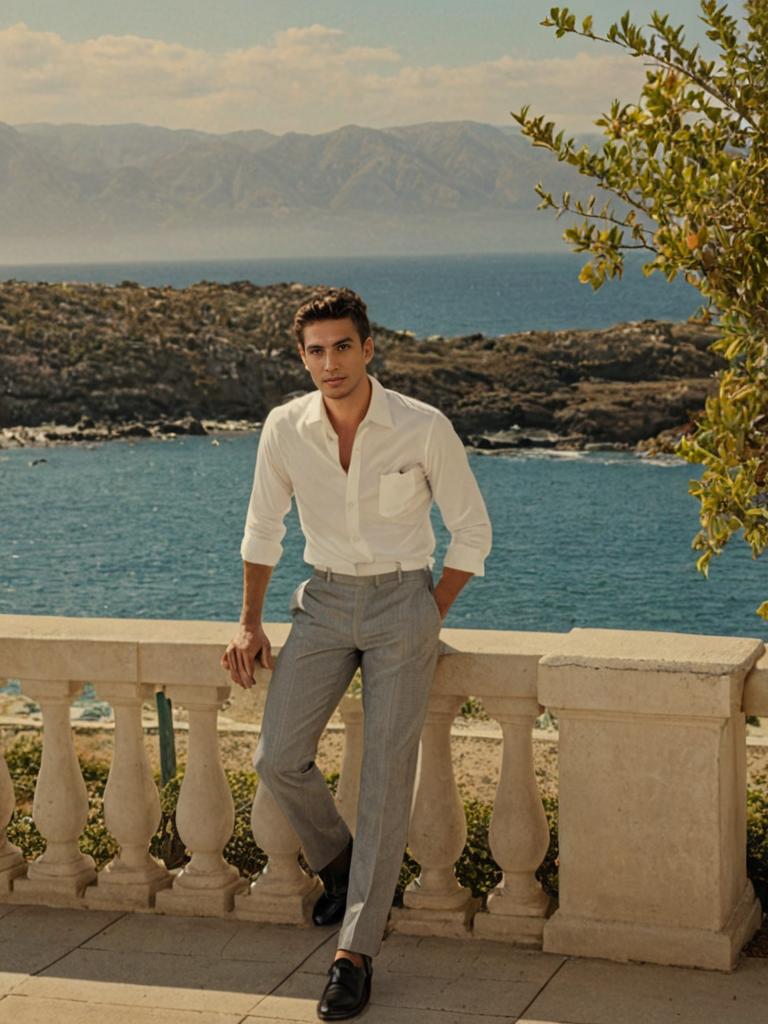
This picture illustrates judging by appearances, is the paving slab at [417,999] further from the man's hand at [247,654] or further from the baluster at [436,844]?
the man's hand at [247,654]

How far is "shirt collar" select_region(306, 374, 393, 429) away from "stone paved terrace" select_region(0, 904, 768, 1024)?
1432 millimetres

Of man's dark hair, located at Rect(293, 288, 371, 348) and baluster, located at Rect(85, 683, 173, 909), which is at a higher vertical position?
man's dark hair, located at Rect(293, 288, 371, 348)

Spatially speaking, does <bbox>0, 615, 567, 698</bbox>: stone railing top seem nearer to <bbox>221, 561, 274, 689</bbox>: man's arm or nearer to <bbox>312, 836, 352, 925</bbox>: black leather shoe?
<bbox>221, 561, 274, 689</bbox>: man's arm

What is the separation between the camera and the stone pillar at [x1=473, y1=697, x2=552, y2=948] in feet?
13.6

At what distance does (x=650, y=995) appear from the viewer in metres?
3.80

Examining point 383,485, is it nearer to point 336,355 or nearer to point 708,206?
point 336,355

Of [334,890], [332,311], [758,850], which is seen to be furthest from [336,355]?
[758,850]

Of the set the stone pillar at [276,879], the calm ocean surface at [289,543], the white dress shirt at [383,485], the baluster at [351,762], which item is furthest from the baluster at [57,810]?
the calm ocean surface at [289,543]

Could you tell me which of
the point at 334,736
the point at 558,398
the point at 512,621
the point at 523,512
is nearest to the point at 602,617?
the point at 512,621

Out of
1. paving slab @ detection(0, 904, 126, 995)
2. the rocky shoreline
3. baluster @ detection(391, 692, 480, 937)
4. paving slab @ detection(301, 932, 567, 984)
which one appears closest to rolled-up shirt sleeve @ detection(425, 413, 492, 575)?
baluster @ detection(391, 692, 480, 937)

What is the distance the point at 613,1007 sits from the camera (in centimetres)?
374

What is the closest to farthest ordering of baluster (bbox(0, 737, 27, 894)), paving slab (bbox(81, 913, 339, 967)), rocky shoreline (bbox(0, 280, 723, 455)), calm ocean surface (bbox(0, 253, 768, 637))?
paving slab (bbox(81, 913, 339, 967)) < baluster (bbox(0, 737, 27, 894)) < calm ocean surface (bbox(0, 253, 768, 637)) < rocky shoreline (bbox(0, 280, 723, 455))

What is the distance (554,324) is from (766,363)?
15191cm

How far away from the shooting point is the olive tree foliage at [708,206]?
3654mm
